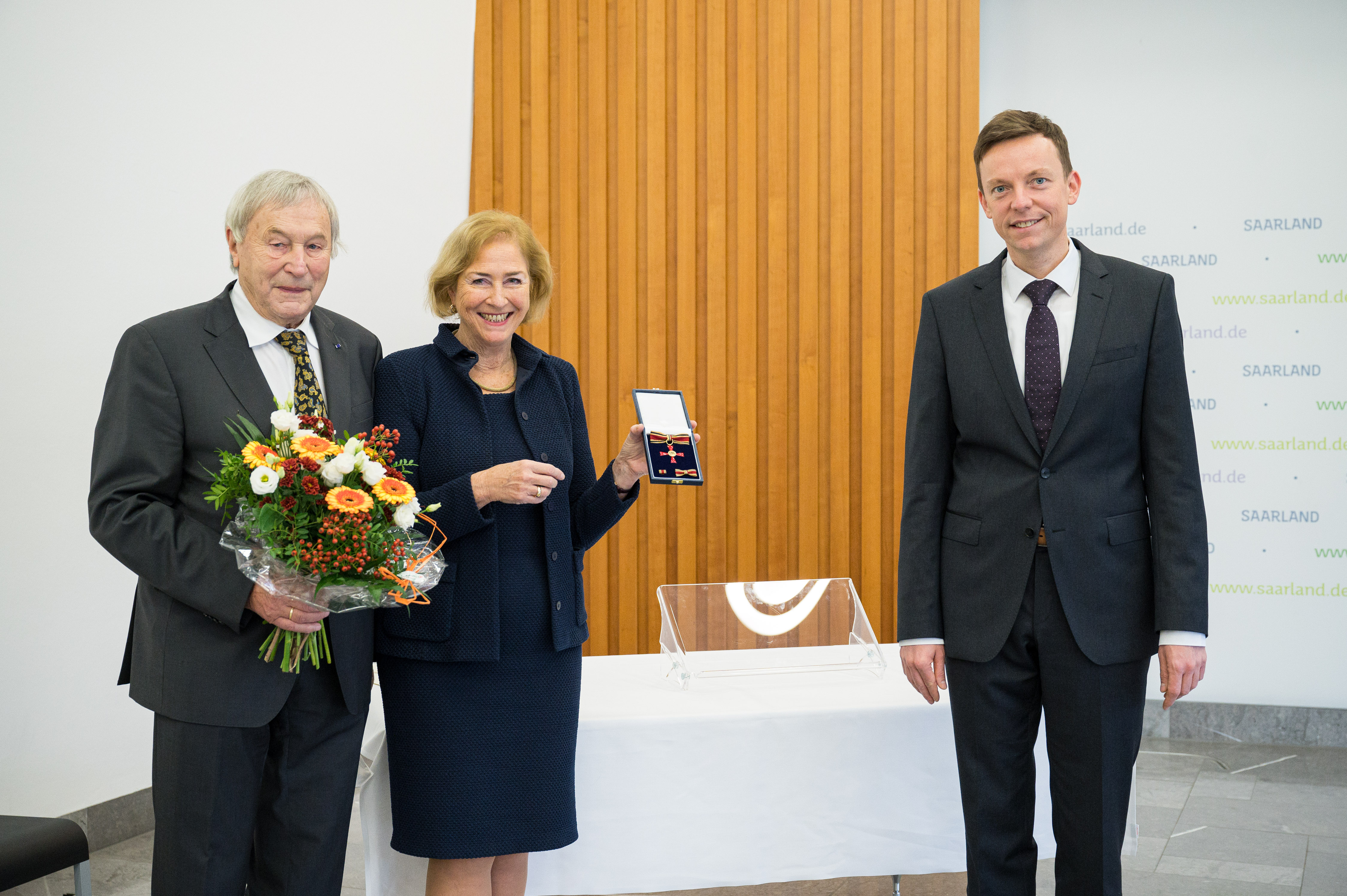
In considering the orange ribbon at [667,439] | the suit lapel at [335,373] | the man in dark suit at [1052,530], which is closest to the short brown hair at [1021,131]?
the man in dark suit at [1052,530]

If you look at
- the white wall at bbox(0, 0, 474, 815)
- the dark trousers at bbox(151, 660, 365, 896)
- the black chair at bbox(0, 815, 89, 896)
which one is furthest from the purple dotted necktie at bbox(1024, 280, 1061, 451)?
the white wall at bbox(0, 0, 474, 815)

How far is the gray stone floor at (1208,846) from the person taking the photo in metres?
3.36

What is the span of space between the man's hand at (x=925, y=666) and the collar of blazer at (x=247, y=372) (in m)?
→ 1.38

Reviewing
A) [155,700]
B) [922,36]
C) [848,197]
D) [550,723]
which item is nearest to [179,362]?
[155,700]

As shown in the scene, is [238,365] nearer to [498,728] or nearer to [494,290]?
[494,290]

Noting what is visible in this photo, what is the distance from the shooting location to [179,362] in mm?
1984

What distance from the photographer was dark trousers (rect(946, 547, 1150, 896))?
6.67 feet

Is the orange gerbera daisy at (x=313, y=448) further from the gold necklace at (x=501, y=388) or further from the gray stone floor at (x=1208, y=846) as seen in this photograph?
the gray stone floor at (x=1208, y=846)

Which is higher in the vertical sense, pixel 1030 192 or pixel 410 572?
pixel 1030 192

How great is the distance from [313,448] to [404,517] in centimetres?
21

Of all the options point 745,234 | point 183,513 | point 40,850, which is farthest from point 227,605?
point 745,234

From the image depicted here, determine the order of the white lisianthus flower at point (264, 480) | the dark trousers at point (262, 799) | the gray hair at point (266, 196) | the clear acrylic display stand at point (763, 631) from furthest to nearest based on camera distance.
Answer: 1. the clear acrylic display stand at point (763, 631)
2. the gray hair at point (266, 196)
3. the dark trousers at point (262, 799)
4. the white lisianthus flower at point (264, 480)

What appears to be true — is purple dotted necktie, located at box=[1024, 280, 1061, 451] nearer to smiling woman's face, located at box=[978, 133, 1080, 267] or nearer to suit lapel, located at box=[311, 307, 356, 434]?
smiling woman's face, located at box=[978, 133, 1080, 267]

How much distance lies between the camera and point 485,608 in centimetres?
225
